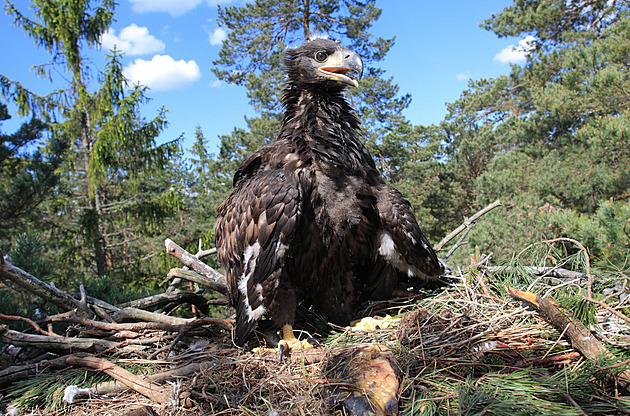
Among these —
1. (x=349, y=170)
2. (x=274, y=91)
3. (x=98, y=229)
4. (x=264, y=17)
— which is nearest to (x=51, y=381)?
(x=349, y=170)

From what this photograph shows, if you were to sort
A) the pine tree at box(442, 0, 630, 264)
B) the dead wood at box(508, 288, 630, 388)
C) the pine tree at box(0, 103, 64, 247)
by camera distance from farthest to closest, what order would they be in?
the pine tree at box(0, 103, 64, 247) → the pine tree at box(442, 0, 630, 264) → the dead wood at box(508, 288, 630, 388)

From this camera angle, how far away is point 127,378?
2037 mm

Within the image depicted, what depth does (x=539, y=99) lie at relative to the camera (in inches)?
340

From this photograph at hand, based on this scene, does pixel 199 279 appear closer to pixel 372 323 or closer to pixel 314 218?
pixel 314 218

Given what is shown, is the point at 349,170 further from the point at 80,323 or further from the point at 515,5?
the point at 515,5

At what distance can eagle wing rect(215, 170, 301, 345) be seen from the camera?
224 cm

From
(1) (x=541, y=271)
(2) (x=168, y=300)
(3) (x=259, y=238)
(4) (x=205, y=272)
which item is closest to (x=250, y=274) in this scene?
(3) (x=259, y=238)

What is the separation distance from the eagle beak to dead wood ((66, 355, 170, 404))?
7.31 feet

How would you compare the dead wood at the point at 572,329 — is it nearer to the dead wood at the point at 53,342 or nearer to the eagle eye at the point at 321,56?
the eagle eye at the point at 321,56

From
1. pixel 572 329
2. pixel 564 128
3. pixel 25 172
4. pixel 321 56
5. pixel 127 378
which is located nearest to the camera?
pixel 572 329

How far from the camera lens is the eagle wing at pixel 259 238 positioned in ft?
7.36

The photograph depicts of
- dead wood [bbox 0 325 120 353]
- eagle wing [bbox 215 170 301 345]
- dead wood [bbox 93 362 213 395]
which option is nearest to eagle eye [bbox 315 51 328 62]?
eagle wing [bbox 215 170 301 345]

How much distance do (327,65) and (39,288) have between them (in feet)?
8.41

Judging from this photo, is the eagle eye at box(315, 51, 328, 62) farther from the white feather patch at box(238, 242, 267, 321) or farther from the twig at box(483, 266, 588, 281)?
the twig at box(483, 266, 588, 281)
